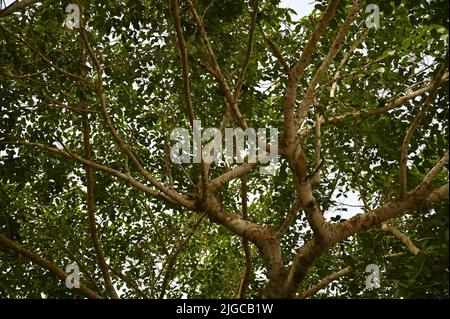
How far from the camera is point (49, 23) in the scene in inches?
228

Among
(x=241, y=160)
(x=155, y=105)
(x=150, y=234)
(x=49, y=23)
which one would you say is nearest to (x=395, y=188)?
(x=241, y=160)

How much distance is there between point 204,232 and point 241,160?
280 cm

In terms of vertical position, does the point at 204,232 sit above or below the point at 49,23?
below

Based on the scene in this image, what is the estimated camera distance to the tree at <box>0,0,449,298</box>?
427 centimetres

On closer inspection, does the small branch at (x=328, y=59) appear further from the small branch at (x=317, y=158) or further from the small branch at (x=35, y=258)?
the small branch at (x=35, y=258)

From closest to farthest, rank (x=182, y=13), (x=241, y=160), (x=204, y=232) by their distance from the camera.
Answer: (x=182, y=13) → (x=241, y=160) → (x=204, y=232)

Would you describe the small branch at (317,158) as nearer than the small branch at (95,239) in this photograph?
Yes

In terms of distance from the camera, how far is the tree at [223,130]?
4.27 meters

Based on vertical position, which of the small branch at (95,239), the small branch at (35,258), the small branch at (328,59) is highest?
the small branch at (328,59)

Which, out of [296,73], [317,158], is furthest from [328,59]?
[317,158]

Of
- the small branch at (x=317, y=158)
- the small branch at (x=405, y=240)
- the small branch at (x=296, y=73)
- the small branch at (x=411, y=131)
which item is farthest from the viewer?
the small branch at (x=317, y=158)

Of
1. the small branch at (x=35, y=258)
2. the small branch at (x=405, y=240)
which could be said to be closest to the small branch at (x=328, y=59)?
the small branch at (x=405, y=240)
